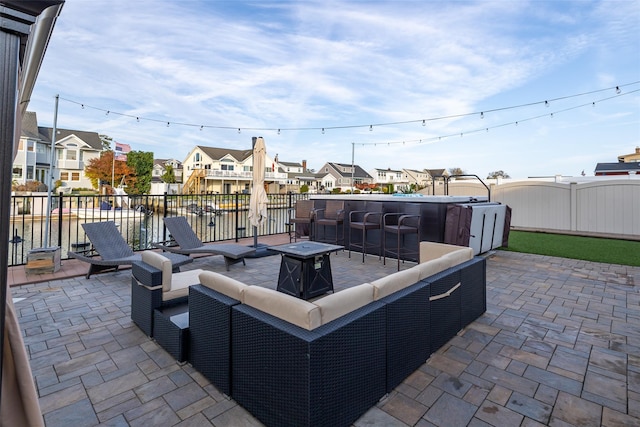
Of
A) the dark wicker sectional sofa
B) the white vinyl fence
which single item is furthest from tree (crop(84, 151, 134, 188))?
the dark wicker sectional sofa

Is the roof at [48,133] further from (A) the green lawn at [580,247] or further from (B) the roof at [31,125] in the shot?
(A) the green lawn at [580,247]

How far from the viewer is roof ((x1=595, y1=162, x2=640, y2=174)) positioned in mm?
22969

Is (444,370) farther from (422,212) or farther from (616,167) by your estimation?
(616,167)

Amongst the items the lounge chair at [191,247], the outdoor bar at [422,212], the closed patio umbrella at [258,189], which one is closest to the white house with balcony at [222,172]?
the outdoor bar at [422,212]

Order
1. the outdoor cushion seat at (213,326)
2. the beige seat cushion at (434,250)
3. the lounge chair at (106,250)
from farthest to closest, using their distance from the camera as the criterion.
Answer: the lounge chair at (106,250) → the beige seat cushion at (434,250) → the outdoor cushion seat at (213,326)

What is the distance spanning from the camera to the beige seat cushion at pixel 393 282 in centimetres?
206

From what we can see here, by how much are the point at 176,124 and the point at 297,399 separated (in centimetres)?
1242

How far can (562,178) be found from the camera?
1376cm

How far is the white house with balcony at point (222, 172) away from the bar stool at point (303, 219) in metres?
28.1

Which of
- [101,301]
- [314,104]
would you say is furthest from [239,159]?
[101,301]

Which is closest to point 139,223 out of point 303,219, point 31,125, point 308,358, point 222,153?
point 303,219

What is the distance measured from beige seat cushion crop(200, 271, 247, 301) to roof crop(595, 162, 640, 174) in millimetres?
30981

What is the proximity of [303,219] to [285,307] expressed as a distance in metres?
5.73

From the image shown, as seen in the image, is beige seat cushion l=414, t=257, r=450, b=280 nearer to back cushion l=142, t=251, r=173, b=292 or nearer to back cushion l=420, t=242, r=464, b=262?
back cushion l=420, t=242, r=464, b=262
